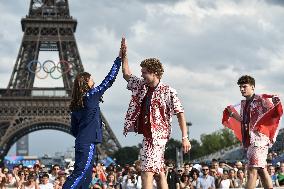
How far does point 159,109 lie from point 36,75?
73032mm

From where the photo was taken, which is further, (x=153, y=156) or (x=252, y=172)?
(x=252, y=172)

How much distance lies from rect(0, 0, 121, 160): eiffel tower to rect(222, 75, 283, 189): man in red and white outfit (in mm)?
62047

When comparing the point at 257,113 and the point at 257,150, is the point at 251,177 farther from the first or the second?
the point at 257,113

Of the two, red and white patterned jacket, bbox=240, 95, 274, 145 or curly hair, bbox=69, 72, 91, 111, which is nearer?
curly hair, bbox=69, 72, 91, 111

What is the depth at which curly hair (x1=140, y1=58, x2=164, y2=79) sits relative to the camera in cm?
679

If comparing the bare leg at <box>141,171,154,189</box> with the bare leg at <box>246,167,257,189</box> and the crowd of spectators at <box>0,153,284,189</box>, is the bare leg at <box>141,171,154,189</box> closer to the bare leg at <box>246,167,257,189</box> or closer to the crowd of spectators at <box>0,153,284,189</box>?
the bare leg at <box>246,167,257,189</box>

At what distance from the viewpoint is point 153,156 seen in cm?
671


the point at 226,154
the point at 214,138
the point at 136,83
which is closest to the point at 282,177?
the point at 136,83

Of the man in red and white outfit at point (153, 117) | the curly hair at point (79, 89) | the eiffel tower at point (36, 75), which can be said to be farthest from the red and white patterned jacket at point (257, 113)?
the eiffel tower at point (36, 75)

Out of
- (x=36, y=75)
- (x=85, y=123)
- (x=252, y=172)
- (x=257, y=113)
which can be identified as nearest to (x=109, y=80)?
(x=85, y=123)

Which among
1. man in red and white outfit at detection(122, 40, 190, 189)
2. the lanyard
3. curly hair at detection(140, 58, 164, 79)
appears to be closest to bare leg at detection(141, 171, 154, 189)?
man in red and white outfit at detection(122, 40, 190, 189)

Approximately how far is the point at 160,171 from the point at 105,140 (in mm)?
65803

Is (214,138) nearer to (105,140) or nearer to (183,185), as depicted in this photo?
(105,140)

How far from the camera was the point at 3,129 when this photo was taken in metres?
71.3
